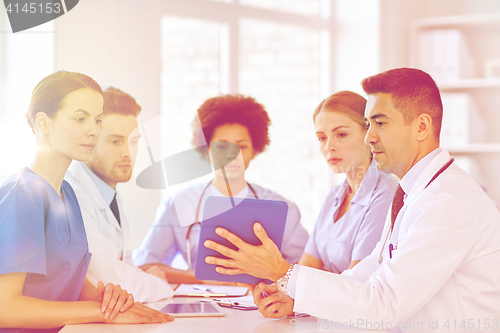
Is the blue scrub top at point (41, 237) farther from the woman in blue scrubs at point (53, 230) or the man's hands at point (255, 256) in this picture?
the man's hands at point (255, 256)

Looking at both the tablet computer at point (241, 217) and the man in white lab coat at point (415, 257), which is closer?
the man in white lab coat at point (415, 257)

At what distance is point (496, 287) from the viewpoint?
3.59 feet

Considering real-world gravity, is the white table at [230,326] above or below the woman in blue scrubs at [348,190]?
below

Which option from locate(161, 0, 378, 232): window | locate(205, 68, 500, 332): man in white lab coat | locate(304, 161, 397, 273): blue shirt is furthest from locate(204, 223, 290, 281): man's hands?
locate(161, 0, 378, 232): window

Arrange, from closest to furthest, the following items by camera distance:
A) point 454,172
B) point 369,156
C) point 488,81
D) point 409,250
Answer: point 409,250 → point 454,172 → point 369,156 → point 488,81

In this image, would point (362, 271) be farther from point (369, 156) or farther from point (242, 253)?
point (369, 156)

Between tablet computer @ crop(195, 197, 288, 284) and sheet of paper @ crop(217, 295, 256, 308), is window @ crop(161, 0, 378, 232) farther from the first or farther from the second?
tablet computer @ crop(195, 197, 288, 284)

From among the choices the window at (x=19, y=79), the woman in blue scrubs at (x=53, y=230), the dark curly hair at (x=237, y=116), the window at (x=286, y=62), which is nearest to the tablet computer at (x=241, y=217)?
the woman in blue scrubs at (x=53, y=230)

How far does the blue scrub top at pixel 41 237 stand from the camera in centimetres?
107

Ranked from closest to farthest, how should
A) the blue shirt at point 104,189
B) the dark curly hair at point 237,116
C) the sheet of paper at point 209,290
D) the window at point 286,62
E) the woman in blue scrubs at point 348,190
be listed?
the blue shirt at point 104,189, the sheet of paper at point 209,290, the woman in blue scrubs at point 348,190, the dark curly hair at point 237,116, the window at point 286,62

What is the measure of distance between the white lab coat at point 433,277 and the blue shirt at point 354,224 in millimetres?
398

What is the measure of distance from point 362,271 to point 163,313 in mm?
568

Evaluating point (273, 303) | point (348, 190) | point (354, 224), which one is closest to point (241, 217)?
point (273, 303)

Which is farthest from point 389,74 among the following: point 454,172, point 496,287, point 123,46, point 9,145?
point 9,145
